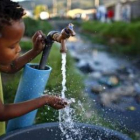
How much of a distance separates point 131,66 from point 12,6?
899 cm

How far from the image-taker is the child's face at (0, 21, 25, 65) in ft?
4.28

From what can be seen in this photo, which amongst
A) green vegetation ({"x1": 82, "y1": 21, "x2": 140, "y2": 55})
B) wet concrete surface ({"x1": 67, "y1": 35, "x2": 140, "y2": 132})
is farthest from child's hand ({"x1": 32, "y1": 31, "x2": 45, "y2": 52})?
green vegetation ({"x1": 82, "y1": 21, "x2": 140, "y2": 55})

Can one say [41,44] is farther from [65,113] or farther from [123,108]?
[123,108]

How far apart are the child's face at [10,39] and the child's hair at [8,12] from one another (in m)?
0.02

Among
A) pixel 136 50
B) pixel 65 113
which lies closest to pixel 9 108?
pixel 65 113

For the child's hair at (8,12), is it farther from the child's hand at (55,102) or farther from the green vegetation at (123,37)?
the green vegetation at (123,37)

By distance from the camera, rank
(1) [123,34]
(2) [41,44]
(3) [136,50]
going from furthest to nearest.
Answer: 1. (1) [123,34]
2. (3) [136,50]
3. (2) [41,44]

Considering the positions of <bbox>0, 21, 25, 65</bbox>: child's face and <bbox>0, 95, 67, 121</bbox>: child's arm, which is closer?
<bbox>0, 21, 25, 65</bbox>: child's face

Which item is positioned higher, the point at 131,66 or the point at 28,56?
the point at 28,56

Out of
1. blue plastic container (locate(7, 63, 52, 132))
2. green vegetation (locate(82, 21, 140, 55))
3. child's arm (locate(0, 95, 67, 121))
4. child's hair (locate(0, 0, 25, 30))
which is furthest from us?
green vegetation (locate(82, 21, 140, 55))

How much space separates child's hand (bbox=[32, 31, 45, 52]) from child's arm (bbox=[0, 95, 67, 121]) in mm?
328

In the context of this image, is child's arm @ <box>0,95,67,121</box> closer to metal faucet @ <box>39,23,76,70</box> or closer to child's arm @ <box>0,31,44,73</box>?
metal faucet @ <box>39,23,76,70</box>

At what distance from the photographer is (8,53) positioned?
1.33m

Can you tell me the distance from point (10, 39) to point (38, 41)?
0.38 m
